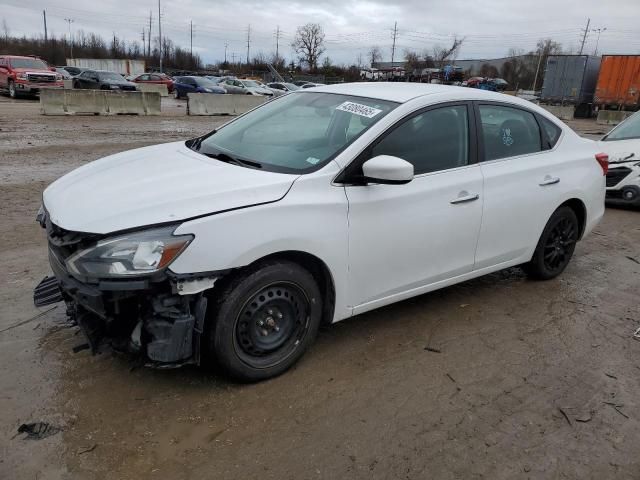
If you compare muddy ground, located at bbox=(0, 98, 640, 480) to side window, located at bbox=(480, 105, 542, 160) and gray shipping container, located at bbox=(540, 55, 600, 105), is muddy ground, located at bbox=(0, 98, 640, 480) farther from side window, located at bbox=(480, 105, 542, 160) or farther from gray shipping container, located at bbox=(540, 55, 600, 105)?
gray shipping container, located at bbox=(540, 55, 600, 105)

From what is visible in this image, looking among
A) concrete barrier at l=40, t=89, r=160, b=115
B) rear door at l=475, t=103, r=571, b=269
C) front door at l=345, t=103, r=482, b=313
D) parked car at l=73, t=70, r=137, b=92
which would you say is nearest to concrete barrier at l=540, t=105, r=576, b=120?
concrete barrier at l=40, t=89, r=160, b=115

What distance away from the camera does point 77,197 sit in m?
3.04

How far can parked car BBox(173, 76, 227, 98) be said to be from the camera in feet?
96.5

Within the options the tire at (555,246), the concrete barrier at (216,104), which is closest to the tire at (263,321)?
the tire at (555,246)

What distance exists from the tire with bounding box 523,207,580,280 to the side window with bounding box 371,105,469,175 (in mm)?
1368

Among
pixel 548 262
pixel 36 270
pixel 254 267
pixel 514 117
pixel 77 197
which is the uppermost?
pixel 514 117

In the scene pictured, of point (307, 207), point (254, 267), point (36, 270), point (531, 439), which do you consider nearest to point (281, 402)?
point (254, 267)

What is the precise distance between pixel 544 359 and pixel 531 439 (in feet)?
3.16

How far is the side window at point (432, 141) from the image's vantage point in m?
3.54

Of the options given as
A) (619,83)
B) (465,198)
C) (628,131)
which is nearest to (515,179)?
(465,198)

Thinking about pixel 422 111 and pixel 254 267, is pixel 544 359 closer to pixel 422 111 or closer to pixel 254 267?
pixel 422 111

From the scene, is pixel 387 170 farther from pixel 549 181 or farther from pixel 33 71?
pixel 33 71

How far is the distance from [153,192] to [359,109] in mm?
1588

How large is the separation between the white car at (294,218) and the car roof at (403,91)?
0.02 meters
